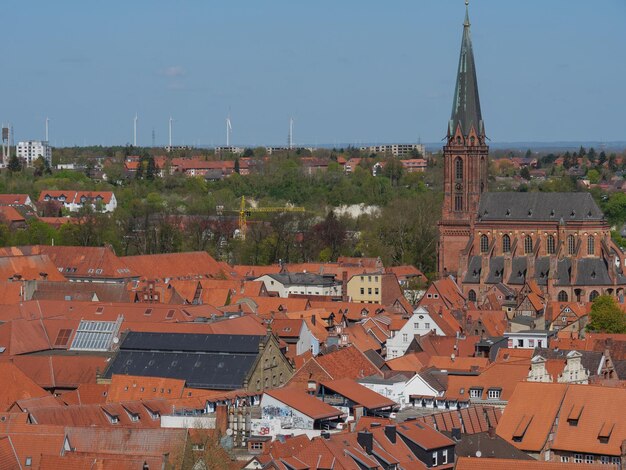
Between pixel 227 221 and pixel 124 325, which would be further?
pixel 227 221

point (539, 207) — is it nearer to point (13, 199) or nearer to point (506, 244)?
point (506, 244)

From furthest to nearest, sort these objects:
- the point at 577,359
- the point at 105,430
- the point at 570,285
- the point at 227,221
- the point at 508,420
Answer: the point at 227,221, the point at 570,285, the point at 577,359, the point at 508,420, the point at 105,430

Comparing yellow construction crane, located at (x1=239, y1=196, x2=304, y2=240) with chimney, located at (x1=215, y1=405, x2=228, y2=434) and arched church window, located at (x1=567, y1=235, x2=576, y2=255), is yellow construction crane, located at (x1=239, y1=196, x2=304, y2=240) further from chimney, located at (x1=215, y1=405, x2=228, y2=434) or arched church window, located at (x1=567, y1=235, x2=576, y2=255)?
chimney, located at (x1=215, y1=405, x2=228, y2=434)

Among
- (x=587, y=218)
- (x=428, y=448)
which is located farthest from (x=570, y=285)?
(x=428, y=448)

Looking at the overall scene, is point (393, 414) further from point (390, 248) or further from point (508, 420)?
point (390, 248)

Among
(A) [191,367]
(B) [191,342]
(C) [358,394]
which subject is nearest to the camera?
(C) [358,394]

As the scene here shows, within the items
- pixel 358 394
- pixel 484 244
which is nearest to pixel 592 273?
pixel 484 244

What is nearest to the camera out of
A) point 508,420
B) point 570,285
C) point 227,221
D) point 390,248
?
point 508,420

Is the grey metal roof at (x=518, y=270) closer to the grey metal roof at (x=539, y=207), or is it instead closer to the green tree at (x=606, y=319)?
the grey metal roof at (x=539, y=207)
